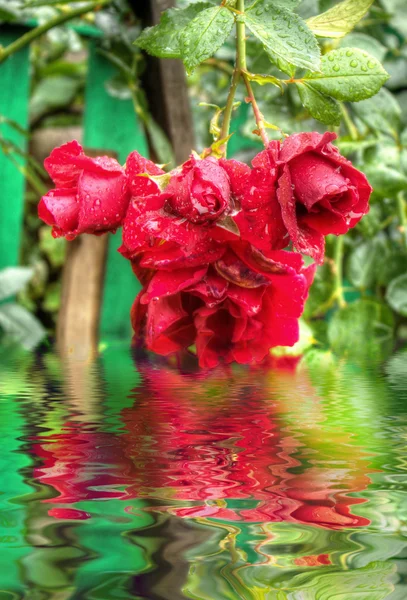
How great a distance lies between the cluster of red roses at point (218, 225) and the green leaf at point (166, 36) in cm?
8

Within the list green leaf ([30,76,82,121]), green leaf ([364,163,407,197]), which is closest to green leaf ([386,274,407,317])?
green leaf ([364,163,407,197])

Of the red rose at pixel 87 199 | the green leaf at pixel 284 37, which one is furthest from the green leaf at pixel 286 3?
the red rose at pixel 87 199

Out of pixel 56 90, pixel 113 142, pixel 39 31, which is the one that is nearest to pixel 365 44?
pixel 39 31

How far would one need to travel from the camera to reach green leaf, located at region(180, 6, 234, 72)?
33 centimetres

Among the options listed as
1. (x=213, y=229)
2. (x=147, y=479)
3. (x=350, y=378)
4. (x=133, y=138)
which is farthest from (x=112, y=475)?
(x=133, y=138)

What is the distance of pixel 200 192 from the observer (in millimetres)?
301

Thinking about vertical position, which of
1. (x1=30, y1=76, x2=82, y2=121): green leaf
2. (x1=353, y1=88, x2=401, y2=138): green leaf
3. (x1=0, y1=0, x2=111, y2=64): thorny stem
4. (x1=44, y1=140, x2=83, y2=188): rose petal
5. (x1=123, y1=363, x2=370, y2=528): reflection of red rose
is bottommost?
(x1=123, y1=363, x2=370, y2=528): reflection of red rose

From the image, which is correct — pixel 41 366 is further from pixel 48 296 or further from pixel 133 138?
pixel 48 296

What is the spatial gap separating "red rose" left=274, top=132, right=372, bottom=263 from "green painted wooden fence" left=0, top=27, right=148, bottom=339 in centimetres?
94

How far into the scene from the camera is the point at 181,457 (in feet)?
0.78

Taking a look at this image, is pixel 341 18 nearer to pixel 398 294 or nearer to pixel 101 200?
pixel 101 200

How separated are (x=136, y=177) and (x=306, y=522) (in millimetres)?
198

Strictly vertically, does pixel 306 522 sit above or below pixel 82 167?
below

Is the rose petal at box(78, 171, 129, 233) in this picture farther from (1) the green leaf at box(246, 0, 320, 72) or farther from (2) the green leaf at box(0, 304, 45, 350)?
(2) the green leaf at box(0, 304, 45, 350)
